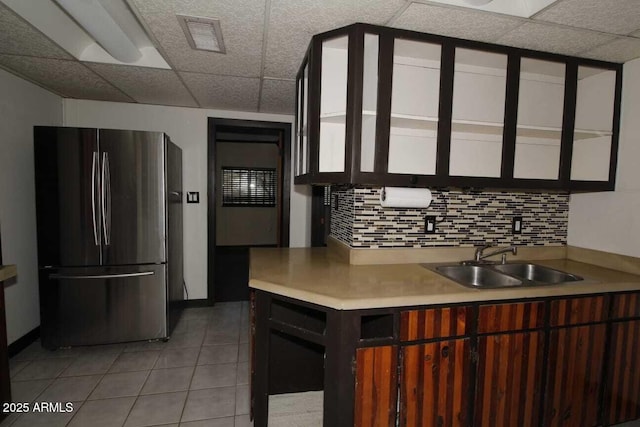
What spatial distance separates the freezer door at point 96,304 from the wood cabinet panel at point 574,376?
2.83 meters

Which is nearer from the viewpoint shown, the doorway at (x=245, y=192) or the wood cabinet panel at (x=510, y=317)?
the wood cabinet panel at (x=510, y=317)

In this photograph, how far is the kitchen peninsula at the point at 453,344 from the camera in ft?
4.73

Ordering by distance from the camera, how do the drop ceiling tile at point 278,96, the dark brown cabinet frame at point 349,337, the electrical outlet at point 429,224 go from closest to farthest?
the dark brown cabinet frame at point 349,337 < the electrical outlet at point 429,224 < the drop ceiling tile at point 278,96

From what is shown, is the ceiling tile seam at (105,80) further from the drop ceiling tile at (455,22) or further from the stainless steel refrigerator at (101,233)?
the drop ceiling tile at (455,22)

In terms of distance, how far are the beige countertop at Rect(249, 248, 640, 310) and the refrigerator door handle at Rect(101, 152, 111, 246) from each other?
4.33 ft

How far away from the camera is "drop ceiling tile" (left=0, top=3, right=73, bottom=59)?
1694 mm

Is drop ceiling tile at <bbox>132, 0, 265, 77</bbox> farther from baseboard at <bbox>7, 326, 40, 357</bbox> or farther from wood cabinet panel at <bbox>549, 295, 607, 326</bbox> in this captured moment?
baseboard at <bbox>7, 326, 40, 357</bbox>

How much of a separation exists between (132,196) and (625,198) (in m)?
3.56

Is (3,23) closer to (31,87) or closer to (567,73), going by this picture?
(31,87)

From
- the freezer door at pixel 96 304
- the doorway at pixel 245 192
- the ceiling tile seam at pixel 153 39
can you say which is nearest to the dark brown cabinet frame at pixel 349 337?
the freezer door at pixel 96 304

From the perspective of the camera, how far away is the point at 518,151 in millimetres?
1993

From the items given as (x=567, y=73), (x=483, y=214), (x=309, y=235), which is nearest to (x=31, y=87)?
(x=309, y=235)

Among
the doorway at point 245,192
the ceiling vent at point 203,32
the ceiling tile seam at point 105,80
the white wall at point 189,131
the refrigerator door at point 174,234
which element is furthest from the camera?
the doorway at point 245,192

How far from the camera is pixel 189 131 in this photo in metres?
3.45
